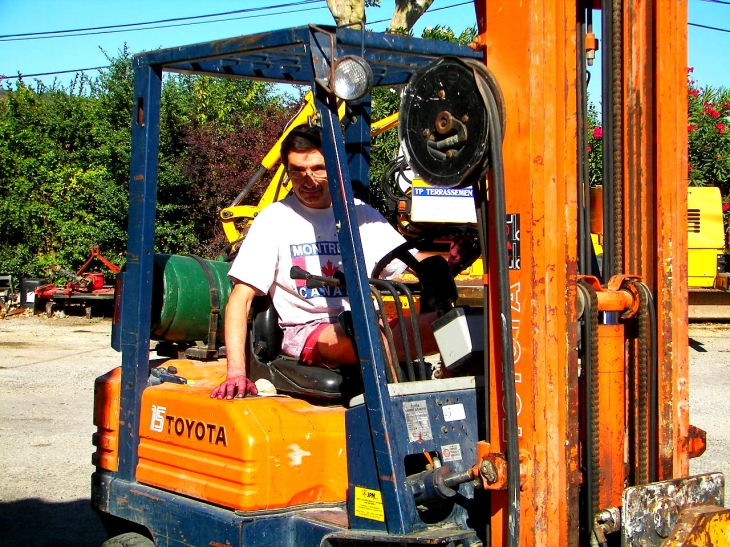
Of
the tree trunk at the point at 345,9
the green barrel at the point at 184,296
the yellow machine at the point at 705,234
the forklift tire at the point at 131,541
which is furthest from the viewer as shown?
the yellow machine at the point at 705,234

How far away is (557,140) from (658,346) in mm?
869

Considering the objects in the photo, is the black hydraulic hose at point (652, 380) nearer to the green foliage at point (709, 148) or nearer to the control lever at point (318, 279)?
the control lever at point (318, 279)

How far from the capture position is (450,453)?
3.11 m

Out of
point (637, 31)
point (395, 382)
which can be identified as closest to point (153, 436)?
point (395, 382)

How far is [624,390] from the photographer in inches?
121

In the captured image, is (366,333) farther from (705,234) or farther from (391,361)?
(705,234)

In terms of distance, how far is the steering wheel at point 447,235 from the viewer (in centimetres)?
359

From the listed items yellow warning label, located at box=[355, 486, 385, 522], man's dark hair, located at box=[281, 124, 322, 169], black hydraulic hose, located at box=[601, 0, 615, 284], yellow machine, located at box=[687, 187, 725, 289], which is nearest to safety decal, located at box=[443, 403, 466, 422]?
yellow warning label, located at box=[355, 486, 385, 522]

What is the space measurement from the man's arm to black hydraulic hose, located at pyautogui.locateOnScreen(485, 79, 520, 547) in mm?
1232

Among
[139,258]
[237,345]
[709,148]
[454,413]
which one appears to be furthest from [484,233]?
[709,148]

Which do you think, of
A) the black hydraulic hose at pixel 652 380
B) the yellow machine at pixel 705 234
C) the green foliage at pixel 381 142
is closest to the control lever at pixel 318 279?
the black hydraulic hose at pixel 652 380

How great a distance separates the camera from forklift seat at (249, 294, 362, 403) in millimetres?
3514

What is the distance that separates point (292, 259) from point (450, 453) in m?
1.10

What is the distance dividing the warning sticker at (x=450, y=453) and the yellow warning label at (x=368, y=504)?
27 cm
